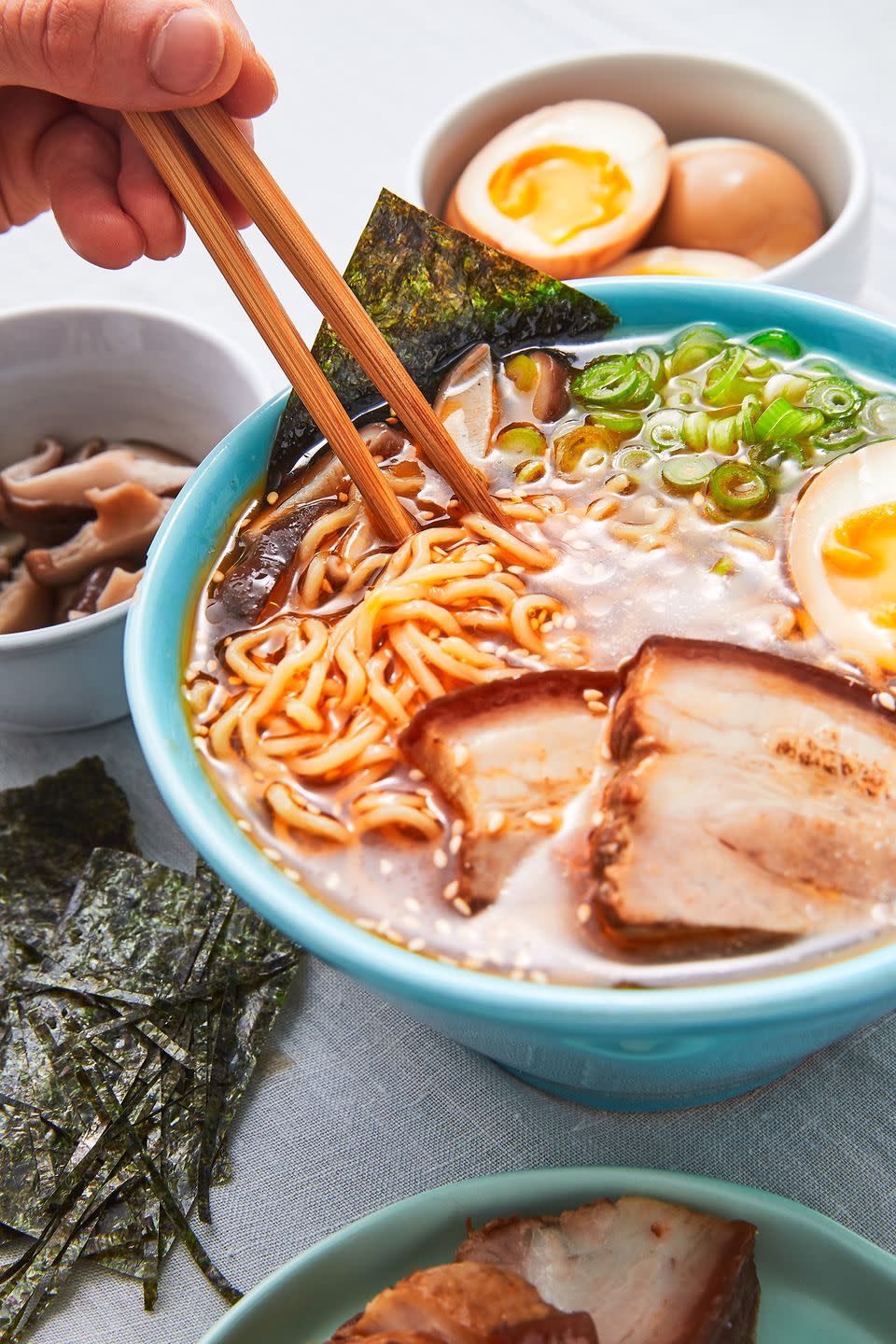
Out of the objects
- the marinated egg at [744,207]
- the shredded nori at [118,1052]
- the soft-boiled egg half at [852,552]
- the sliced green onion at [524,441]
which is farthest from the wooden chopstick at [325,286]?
the marinated egg at [744,207]

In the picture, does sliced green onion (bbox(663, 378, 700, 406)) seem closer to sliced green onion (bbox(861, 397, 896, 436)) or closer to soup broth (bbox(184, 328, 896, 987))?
soup broth (bbox(184, 328, 896, 987))

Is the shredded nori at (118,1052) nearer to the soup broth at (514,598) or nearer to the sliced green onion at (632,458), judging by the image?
the soup broth at (514,598)

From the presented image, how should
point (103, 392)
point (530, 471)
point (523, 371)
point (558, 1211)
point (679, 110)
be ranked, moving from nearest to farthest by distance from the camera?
point (558, 1211) → point (530, 471) → point (523, 371) → point (103, 392) → point (679, 110)

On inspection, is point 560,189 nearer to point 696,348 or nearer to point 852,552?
point 696,348

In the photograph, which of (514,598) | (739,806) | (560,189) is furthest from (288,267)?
(560,189)

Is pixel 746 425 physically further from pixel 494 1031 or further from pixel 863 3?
pixel 863 3

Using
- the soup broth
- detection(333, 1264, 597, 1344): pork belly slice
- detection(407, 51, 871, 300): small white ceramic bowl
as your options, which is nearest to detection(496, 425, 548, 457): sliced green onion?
the soup broth

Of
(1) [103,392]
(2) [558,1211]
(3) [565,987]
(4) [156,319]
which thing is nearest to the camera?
(3) [565,987]
